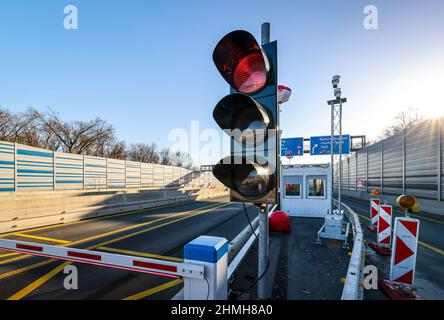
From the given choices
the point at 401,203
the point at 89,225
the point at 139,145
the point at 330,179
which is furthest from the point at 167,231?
the point at 139,145

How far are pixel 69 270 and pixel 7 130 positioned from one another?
47277mm

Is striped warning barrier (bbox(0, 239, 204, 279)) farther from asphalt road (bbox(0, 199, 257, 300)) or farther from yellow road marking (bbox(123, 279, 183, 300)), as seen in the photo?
yellow road marking (bbox(123, 279, 183, 300))

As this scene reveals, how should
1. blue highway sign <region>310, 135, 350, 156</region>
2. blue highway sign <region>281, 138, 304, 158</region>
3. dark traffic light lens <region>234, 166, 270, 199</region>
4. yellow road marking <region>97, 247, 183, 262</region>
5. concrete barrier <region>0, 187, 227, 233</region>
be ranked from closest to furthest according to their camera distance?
dark traffic light lens <region>234, 166, 270, 199</region> < yellow road marking <region>97, 247, 183, 262</region> < concrete barrier <region>0, 187, 227, 233</region> < blue highway sign <region>310, 135, 350, 156</region> < blue highway sign <region>281, 138, 304, 158</region>

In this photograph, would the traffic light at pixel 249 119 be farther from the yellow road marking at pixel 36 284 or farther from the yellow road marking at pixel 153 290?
the yellow road marking at pixel 36 284

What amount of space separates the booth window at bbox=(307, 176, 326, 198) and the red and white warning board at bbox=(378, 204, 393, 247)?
4283mm

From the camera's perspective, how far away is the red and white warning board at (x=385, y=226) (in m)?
6.45

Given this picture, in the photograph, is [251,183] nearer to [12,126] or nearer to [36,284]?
[36,284]

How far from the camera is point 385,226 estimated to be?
6.47 meters

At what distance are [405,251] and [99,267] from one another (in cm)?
647

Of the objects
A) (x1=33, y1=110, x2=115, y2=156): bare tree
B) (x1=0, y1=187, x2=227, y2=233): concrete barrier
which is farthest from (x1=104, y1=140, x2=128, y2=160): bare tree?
(x1=0, y1=187, x2=227, y2=233): concrete barrier

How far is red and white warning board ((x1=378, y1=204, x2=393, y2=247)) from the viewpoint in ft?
21.2

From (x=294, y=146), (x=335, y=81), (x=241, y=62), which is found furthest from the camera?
(x=294, y=146)

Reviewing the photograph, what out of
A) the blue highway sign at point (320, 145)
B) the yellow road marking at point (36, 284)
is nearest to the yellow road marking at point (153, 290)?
the yellow road marking at point (36, 284)

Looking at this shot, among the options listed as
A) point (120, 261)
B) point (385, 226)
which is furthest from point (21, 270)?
point (385, 226)
